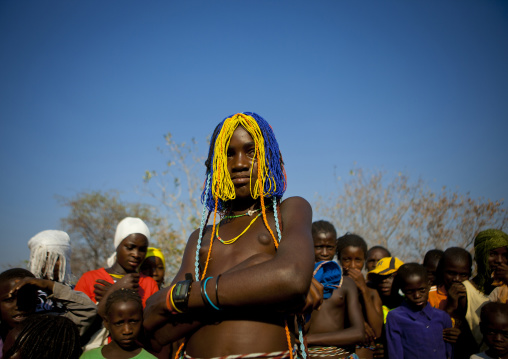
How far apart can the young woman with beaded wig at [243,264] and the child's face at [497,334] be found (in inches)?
115

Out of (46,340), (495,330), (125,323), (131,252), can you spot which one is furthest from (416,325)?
(46,340)

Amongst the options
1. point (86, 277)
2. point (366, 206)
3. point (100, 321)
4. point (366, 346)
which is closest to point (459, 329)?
point (366, 346)

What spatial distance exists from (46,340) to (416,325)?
3.52 m

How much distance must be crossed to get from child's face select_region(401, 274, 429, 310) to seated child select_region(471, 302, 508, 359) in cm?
58

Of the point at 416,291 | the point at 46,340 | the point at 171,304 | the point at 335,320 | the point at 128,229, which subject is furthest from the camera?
the point at 128,229

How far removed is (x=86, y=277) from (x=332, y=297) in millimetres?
2520

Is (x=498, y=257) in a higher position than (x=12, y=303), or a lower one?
lower

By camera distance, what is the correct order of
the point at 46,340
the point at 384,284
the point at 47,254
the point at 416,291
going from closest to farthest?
the point at 46,340, the point at 47,254, the point at 416,291, the point at 384,284

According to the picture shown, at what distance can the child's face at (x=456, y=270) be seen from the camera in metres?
4.62

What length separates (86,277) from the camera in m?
3.97

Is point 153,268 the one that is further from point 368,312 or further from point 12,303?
point 368,312

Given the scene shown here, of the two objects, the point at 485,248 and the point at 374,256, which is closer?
the point at 485,248

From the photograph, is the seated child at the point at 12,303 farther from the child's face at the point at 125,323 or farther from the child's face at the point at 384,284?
the child's face at the point at 384,284

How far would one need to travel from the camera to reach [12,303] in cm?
294
